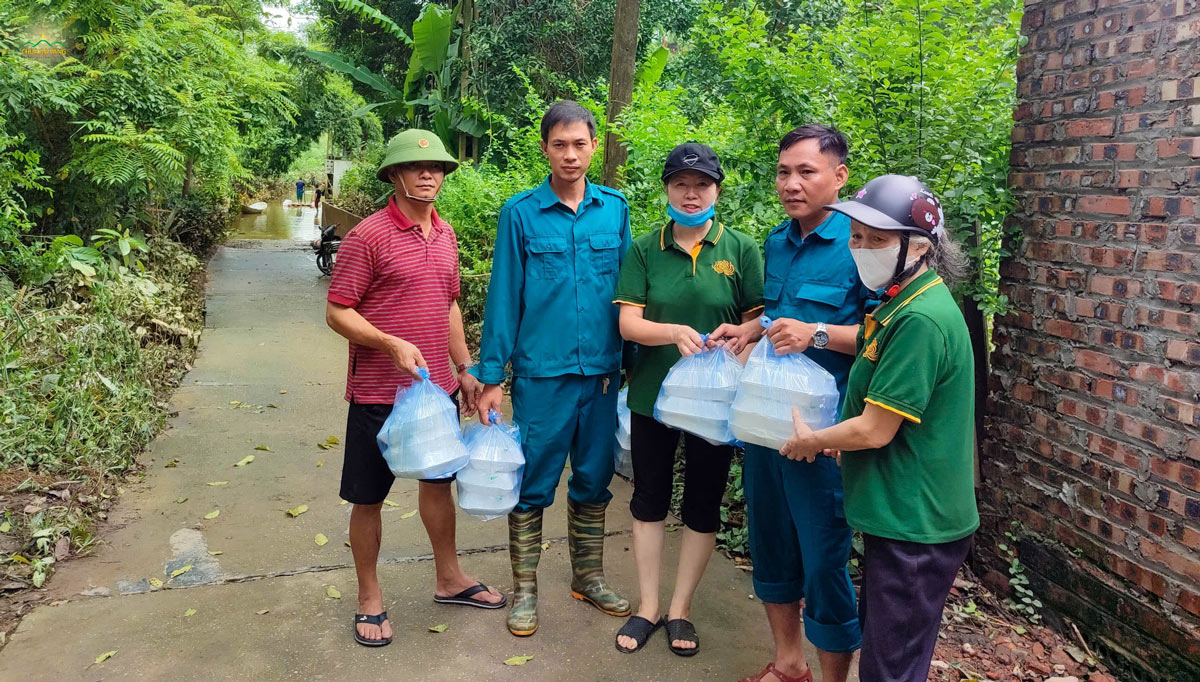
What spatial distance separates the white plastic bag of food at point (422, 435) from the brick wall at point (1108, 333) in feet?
7.43

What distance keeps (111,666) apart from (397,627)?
1015mm

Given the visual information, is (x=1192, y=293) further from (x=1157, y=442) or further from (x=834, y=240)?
(x=834, y=240)

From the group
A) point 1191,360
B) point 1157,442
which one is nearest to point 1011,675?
point 1157,442

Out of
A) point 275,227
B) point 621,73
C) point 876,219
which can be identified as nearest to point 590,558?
point 876,219

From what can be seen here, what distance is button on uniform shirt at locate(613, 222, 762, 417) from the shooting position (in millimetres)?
2975

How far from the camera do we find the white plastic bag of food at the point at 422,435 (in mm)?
2912

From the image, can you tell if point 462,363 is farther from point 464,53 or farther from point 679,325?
point 464,53

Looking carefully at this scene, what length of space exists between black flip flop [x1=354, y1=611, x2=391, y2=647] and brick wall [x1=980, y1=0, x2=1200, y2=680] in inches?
101

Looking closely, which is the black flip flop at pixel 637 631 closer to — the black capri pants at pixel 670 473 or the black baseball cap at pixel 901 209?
the black capri pants at pixel 670 473

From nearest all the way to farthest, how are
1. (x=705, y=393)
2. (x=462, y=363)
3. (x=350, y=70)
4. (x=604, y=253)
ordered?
(x=705, y=393), (x=604, y=253), (x=462, y=363), (x=350, y=70)

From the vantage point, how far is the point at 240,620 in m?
3.29

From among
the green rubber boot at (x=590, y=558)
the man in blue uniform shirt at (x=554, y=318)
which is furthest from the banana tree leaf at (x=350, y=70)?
the green rubber boot at (x=590, y=558)

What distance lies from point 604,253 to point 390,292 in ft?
2.77

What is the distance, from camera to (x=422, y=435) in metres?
2.92
